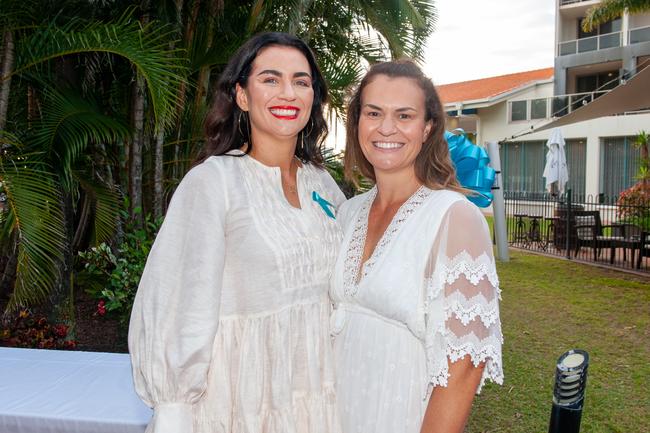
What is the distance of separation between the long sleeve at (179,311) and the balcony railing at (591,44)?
27.2 m

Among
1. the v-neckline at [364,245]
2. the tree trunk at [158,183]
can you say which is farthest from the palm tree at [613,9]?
the v-neckline at [364,245]

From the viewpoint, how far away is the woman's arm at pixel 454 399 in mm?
1812

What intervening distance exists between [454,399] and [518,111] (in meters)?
27.1

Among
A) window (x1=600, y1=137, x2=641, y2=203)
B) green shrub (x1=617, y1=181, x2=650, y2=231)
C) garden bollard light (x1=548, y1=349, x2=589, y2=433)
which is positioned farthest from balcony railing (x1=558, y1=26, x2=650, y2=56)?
garden bollard light (x1=548, y1=349, x2=589, y2=433)

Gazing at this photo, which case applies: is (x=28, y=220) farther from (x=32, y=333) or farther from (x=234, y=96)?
(x=234, y=96)

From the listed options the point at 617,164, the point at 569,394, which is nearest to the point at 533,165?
the point at 617,164

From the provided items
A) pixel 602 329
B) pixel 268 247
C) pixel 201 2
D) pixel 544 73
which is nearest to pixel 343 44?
pixel 201 2

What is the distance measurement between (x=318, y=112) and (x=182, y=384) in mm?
1253

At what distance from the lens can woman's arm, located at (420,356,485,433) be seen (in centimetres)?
181

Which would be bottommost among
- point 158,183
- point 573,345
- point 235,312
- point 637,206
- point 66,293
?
point 573,345

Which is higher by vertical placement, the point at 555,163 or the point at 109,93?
the point at 109,93

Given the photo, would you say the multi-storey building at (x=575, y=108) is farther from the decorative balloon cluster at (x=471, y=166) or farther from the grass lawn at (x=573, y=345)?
the decorative balloon cluster at (x=471, y=166)

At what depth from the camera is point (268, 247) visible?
6.35 ft

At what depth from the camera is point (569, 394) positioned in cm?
217
